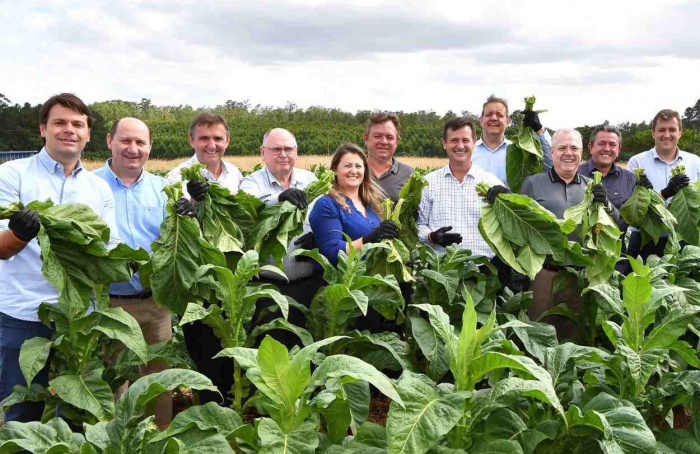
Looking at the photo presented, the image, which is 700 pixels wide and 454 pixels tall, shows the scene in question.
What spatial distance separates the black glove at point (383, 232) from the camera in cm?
442

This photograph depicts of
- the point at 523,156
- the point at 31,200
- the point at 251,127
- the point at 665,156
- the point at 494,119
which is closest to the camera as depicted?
the point at 31,200

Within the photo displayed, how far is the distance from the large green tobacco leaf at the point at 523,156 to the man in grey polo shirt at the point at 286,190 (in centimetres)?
194

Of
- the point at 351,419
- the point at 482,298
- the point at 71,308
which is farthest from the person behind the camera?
the point at 482,298

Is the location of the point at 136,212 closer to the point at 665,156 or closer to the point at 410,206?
the point at 410,206

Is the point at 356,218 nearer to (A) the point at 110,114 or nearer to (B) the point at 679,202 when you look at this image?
(B) the point at 679,202

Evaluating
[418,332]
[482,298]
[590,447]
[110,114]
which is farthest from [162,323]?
[110,114]

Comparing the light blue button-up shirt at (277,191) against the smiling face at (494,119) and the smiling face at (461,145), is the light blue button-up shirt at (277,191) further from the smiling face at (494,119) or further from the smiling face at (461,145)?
the smiling face at (494,119)

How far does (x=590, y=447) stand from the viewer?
288 cm

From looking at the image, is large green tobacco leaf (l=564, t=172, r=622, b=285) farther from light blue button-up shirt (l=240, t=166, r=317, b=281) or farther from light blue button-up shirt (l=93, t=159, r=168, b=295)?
light blue button-up shirt (l=93, t=159, r=168, b=295)

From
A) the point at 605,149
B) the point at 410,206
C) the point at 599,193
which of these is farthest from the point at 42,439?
the point at 605,149

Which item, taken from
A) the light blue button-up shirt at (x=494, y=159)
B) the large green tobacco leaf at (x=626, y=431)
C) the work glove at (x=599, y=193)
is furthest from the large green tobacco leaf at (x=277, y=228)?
the light blue button-up shirt at (x=494, y=159)

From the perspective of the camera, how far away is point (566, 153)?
5199 mm

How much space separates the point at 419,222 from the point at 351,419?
2712 millimetres

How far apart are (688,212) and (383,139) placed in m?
2.62
